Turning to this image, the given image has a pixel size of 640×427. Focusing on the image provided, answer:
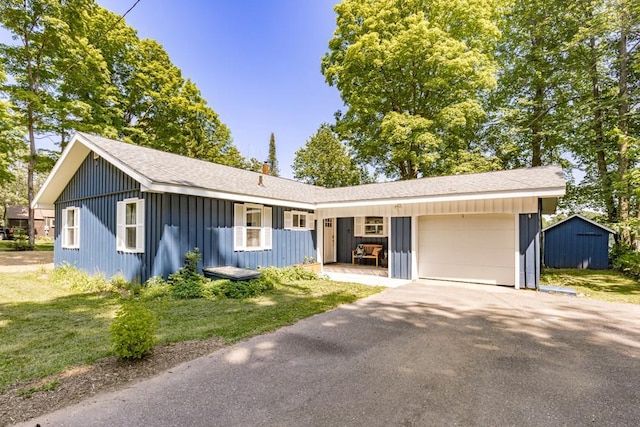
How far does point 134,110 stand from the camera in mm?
22531

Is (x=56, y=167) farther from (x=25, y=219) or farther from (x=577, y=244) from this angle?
(x=25, y=219)

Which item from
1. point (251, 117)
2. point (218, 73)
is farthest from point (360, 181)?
point (218, 73)

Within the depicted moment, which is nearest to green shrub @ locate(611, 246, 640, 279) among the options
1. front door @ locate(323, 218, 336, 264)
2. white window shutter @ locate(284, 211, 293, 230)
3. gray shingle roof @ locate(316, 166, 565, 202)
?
gray shingle roof @ locate(316, 166, 565, 202)

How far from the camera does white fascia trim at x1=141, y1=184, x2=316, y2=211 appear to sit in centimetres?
734

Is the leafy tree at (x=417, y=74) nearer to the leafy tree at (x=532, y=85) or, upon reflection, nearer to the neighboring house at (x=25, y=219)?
the leafy tree at (x=532, y=85)

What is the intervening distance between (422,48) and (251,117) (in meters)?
12.2

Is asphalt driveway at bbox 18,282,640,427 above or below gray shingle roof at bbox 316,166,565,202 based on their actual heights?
below

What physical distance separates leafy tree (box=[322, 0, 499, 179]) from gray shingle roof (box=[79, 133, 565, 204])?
294 inches

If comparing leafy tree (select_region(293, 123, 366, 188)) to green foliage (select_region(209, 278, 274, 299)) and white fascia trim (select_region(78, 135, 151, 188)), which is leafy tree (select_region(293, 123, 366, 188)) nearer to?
white fascia trim (select_region(78, 135, 151, 188))

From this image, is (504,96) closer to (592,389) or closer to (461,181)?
(461,181)

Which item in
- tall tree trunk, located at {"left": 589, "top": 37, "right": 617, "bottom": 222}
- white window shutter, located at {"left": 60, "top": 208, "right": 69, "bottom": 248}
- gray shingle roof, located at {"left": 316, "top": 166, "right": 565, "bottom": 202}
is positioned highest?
tall tree trunk, located at {"left": 589, "top": 37, "right": 617, "bottom": 222}

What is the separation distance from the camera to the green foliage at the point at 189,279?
7514mm

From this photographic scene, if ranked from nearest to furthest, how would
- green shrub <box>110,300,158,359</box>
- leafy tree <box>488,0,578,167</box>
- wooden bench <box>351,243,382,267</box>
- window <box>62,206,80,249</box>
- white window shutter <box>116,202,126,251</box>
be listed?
green shrub <box>110,300,158,359</box> → white window shutter <box>116,202,126,251</box> → window <box>62,206,80,249</box> → wooden bench <box>351,243,382,267</box> → leafy tree <box>488,0,578,167</box>

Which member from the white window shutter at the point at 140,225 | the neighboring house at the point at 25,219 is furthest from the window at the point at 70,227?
the neighboring house at the point at 25,219
